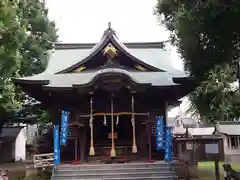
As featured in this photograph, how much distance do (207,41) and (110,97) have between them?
582 centimetres

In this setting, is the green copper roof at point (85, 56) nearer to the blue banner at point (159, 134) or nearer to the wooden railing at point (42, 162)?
the blue banner at point (159, 134)

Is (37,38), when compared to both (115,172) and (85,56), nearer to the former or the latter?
(85,56)

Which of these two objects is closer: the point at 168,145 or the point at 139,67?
the point at 168,145

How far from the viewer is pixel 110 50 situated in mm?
16875

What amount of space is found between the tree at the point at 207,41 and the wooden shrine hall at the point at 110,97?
1.75m

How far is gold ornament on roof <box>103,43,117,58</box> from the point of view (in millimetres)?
16891

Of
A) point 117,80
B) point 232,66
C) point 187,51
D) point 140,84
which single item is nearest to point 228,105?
point 232,66

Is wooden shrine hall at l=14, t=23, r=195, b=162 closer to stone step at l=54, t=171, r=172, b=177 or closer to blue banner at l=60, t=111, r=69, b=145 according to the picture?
blue banner at l=60, t=111, r=69, b=145

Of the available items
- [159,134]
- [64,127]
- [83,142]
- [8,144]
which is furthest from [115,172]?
[8,144]

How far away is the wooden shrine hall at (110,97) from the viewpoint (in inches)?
Result: 595

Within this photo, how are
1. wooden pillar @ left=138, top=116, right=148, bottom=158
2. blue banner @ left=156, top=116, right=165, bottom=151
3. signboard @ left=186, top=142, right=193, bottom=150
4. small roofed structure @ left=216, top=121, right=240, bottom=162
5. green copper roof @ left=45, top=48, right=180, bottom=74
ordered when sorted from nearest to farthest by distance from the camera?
signboard @ left=186, top=142, right=193, bottom=150
blue banner @ left=156, top=116, right=165, bottom=151
wooden pillar @ left=138, top=116, right=148, bottom=158
green copper roof @ left=45, top=48, right=180, bottom=74
small roofed structure @ left=216, top=121, right=240, bottom=162

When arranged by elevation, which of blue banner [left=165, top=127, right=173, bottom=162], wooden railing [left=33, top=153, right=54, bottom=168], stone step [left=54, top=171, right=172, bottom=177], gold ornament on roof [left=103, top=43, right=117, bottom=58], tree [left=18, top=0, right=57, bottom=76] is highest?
tree [left=18, top=0, right=57, bottom=76]

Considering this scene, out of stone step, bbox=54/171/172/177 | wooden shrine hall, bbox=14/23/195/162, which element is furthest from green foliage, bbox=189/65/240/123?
stone step, bbox=54/171/172/177

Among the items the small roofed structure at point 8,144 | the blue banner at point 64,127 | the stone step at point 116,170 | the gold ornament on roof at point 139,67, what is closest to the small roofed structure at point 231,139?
the gold ornament on roof at point 139,67
